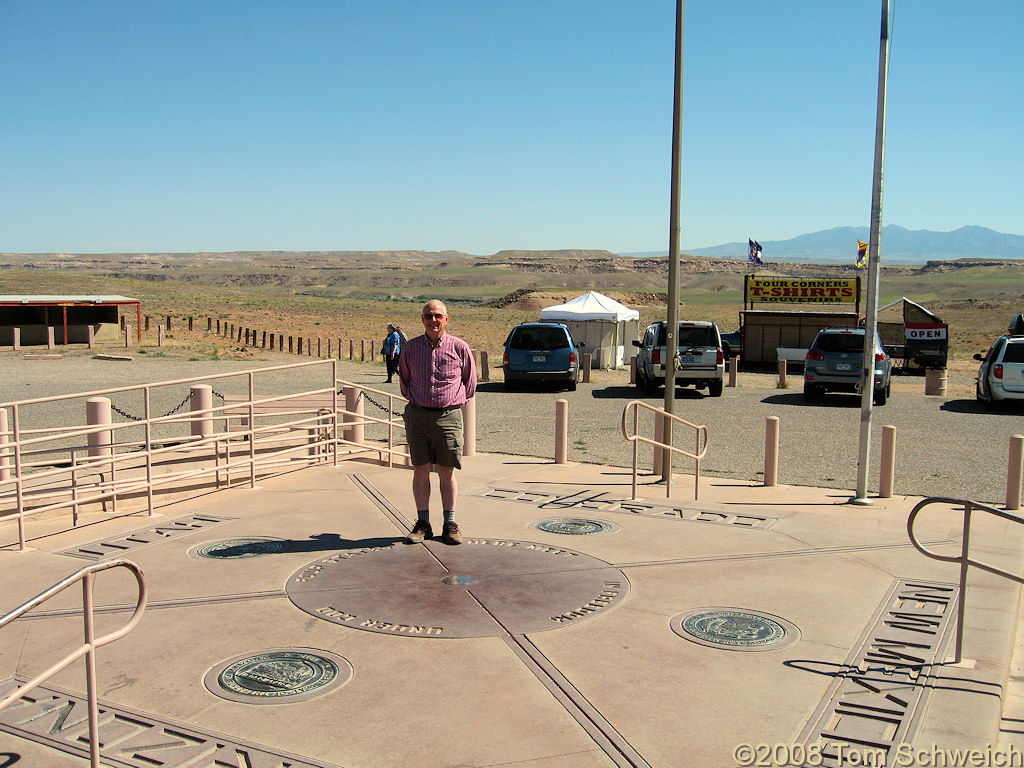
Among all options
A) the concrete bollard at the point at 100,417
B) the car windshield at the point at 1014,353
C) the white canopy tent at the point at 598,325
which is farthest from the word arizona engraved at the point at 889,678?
the white canopy tent at the point at 598,325

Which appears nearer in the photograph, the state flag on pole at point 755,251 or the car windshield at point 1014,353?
the car windshield at point 1014,353

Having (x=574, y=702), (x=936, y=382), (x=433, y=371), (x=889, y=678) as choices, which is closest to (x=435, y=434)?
(x=433, y=371)

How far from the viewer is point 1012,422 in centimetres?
1780

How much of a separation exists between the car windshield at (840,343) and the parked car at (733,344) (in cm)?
1033

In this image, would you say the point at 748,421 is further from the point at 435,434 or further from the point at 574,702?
the point at 574,702

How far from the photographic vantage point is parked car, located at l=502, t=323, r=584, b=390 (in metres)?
22.3

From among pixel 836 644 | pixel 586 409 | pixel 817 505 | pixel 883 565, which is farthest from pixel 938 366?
pixel 836 644

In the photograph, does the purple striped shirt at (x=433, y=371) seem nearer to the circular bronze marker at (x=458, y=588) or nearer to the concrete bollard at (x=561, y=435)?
the circular bronze marker at (x=458, y=588)

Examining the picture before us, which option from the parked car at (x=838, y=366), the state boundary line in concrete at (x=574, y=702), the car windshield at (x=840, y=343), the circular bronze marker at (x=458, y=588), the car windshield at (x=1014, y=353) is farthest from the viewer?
the car windshield at (x=840, y=343)

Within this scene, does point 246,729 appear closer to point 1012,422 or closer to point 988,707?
Answer: point 988,707

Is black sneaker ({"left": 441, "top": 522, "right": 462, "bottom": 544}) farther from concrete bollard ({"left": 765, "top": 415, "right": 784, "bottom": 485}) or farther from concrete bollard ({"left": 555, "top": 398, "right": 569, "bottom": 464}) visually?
concrete bollard ({"left": 765, "top": 415, "right": 784, "bottom": 485})

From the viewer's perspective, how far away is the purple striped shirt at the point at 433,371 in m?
7.39

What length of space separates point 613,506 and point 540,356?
13.2 meters

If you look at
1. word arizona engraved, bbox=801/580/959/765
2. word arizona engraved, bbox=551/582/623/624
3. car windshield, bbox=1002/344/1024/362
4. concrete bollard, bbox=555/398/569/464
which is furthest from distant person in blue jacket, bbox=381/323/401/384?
word arizona engraved, bbox=801/580/959/765
